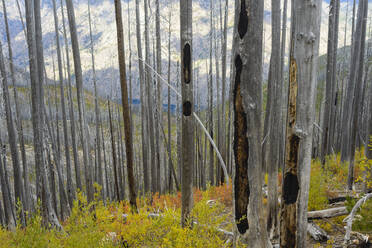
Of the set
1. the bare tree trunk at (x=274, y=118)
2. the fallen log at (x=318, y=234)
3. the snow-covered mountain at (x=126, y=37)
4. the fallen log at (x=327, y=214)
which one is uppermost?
the snow-covered mountain at (x=126, y=37)

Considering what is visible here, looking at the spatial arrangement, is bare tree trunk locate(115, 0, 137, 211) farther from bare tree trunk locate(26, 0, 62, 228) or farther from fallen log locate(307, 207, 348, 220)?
fallen log locate(307, 207, 348, 220)

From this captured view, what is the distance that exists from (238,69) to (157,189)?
8.31 meters

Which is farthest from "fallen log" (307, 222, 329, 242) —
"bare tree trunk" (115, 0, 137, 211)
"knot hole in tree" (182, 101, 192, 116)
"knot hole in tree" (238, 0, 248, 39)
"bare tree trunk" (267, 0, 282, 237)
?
"knot hole in tree" (238, 0, 248, 39)

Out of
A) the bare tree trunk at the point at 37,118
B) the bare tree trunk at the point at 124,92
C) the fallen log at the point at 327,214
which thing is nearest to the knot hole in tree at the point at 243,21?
the bare tree trunk at the point at 124,92

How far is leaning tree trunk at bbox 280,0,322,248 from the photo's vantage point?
1.76 m

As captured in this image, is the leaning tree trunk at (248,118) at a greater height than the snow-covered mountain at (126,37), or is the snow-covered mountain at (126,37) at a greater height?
the snow-covered mountain at (126,37)

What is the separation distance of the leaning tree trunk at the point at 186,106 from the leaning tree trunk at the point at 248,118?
4.73 ft

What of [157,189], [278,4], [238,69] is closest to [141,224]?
[238,69]

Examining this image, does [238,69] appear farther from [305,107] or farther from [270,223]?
[270,223]

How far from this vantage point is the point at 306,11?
174 cm

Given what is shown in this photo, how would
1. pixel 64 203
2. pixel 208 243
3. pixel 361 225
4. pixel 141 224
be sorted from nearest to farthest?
pixel 208 243
pixel 361 225
pixel 141 224
pixel 64 203

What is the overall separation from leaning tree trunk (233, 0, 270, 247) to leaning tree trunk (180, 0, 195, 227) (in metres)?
1.44

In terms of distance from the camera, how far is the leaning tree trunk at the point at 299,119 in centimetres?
176

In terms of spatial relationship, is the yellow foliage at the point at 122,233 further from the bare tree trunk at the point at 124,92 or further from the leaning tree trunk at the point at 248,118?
the leaning tree trunk at the point at 248,118
